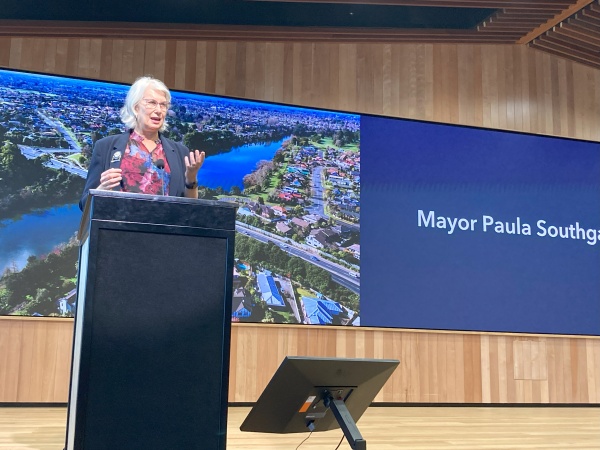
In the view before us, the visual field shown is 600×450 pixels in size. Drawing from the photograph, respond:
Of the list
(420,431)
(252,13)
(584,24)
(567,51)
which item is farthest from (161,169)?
(567,51)

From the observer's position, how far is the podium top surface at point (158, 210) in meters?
1.64

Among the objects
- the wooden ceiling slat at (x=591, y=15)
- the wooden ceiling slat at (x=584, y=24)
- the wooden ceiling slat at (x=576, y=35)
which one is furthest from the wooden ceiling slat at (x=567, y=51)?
the wooden ceiling slat at (x=591, y=15)

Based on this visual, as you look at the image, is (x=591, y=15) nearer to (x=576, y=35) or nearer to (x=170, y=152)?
(x=576, y=35)

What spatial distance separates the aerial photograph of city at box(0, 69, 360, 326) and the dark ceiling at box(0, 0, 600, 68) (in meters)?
0.48

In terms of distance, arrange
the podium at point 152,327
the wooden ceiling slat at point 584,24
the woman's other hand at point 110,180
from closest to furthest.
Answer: the podium at point 152,327
the woman's other hand at point 110,180
the wooden ceiling slat at point 584,24

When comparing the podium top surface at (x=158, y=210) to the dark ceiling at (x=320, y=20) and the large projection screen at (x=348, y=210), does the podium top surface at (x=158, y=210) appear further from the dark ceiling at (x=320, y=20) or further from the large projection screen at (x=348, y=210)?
the dark ceiling at (x=320, y=20)

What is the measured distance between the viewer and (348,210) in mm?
5812

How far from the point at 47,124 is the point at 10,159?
38 centimetres

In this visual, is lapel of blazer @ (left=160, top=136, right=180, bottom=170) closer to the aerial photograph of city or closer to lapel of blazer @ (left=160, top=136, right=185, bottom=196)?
lapel of blazer @ (left=160, top=136, right=185, bottom=196)

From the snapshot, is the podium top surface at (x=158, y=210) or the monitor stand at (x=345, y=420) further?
the monitor stand at (x=345, y=420)

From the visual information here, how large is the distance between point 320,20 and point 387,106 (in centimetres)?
96

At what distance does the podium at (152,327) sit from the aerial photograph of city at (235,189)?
138 inches

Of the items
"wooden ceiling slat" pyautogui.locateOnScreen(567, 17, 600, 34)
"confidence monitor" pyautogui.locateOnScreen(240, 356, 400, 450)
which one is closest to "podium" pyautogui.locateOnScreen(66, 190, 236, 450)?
"confidence monitor" pyautogui.locateOnScreen(240, 356, 400, 450)

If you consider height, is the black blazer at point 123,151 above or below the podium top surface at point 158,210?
above
